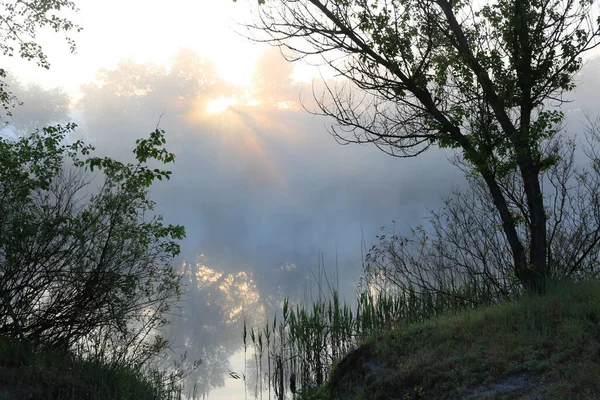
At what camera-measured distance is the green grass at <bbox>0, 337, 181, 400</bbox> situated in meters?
8.10

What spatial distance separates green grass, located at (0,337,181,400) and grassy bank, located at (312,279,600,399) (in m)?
3.70

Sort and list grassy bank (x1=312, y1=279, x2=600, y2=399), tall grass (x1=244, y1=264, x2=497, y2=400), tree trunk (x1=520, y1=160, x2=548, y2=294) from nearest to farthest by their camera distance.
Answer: grassy bank (x1=312, y1=279, x2=600, y2=399) → tree trunk (x1=520, y1=160, x2=548, y2=294) → tall grass (x1=244, y1=264, x2=497, y2=400)

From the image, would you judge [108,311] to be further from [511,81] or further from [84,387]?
[511,81]

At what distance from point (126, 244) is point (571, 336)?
7.86m

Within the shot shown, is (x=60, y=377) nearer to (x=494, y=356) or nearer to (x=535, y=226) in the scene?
(x=494, y=356)

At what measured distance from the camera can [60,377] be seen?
27.9 feet

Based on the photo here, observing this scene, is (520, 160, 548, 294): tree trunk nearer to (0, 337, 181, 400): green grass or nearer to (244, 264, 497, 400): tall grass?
(244, 264, 497, 400): tall grass

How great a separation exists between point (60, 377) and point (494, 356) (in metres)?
7.03

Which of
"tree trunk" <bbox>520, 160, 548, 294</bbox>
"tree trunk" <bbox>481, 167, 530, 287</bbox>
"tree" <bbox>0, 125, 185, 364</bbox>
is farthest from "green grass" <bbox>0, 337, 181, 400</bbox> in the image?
"tree trunk" <bbox>520, 160, 548, 294</bbox>

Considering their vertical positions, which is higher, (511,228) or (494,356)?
(511,228)

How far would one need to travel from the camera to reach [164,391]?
1015 centimetres

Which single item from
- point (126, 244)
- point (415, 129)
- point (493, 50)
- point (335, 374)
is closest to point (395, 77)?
point (415, 129)

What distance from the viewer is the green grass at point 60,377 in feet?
26.6

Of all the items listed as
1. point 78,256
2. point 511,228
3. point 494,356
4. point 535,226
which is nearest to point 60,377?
point 78,256
